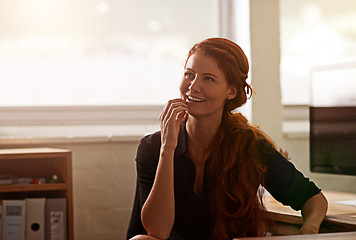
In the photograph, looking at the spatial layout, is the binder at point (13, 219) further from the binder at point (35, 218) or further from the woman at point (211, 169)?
the woman at point (211, 169)

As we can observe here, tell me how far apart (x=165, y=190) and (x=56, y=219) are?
2.55 ft

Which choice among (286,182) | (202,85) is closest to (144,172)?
(202,85)

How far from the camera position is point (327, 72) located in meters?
2.27

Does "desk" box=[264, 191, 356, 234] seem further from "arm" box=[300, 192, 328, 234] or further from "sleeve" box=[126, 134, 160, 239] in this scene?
"sleeve" box=[126, 134, 160, 239]

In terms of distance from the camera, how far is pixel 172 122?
1.76 meters

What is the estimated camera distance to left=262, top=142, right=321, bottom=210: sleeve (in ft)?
5.83

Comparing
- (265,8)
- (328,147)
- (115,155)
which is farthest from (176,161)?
(265,8)

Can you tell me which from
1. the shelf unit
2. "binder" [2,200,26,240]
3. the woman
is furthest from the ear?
"binder" [2,200,26,240]

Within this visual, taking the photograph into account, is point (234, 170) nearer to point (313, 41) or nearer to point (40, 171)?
point (40, 171)

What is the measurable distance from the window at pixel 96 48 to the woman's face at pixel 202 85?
1136 mm

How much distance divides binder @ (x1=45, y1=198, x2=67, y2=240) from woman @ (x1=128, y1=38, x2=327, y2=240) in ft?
1.76

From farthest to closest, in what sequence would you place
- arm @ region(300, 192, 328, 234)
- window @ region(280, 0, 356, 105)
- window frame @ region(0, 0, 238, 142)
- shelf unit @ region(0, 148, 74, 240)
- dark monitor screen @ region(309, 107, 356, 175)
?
window @ region(280, 0, 356, 105) < window frame @ region(0, 0, 238, 142) < shelf unit @ region(0, 148, 74, 240) < dark monitor screen @ region(309, 107, 356, 175) < arm @ region(300, 192, 328, 234)

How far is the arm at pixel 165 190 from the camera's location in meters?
1.70

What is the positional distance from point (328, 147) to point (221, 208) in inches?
28.6
